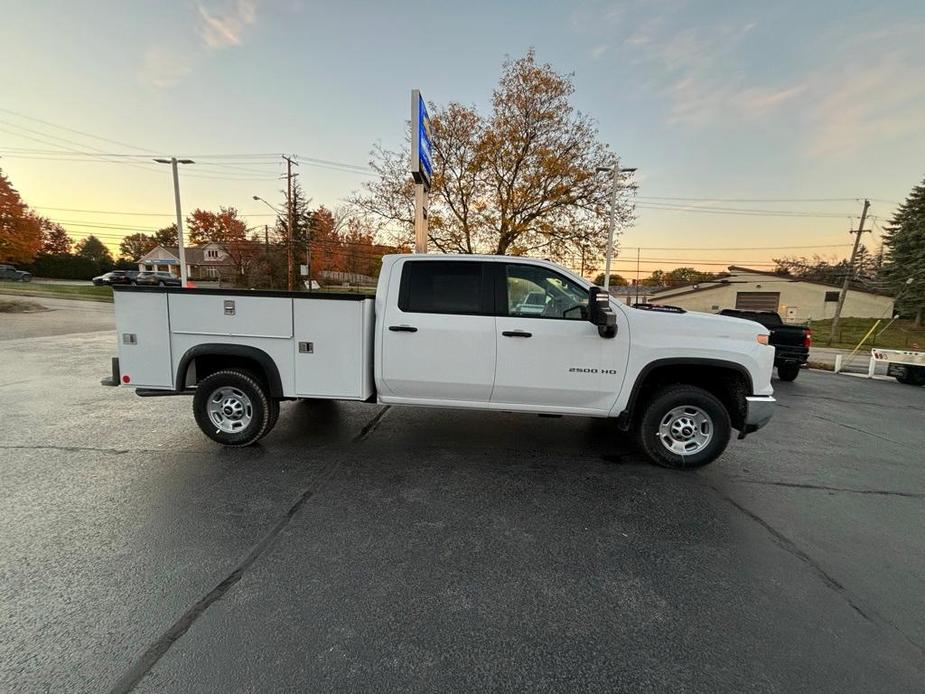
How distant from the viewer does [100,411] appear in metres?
5.78

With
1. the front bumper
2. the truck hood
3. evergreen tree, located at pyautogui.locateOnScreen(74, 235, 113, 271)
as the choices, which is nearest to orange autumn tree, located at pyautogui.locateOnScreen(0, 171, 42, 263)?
the truck hood

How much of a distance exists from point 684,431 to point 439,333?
275 centimetres

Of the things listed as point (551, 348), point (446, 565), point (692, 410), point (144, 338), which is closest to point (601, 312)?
point (551, 348)

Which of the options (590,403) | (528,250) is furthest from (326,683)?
(528,250)

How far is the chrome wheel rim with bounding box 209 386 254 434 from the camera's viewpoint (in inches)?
178

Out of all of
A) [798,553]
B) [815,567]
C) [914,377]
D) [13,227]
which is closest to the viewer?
[815,567]

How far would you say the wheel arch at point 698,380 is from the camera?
4102 mm

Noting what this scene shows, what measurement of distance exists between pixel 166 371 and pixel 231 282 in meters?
47.2

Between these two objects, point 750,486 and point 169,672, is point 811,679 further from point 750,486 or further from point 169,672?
point 169,672

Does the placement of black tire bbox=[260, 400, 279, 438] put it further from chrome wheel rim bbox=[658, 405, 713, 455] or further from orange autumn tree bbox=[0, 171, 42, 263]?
orange autumn tree bbox=[0, 171, 42, 263]

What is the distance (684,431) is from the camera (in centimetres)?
430

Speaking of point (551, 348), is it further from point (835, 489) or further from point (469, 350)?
point (835, 489)

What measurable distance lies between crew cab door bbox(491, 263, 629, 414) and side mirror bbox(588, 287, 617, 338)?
0.14 meters

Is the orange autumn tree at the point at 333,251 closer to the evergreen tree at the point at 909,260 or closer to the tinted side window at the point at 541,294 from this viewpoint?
the tinted side window at the point at 541,294
